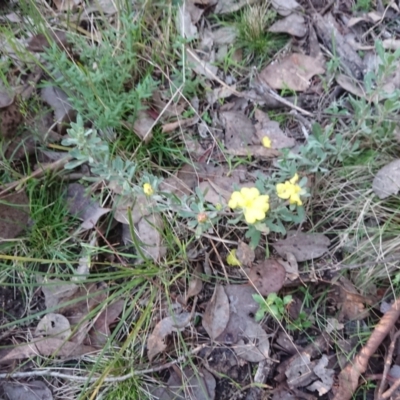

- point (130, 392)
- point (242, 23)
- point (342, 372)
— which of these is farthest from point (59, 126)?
point (342, 372)

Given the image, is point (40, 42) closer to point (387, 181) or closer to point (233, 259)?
point (233, 259)

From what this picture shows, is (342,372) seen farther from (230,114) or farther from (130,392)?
(230,114)

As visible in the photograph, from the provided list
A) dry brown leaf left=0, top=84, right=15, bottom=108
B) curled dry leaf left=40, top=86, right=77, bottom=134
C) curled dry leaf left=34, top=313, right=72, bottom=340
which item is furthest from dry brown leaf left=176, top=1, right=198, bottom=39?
curled dry leaf left=34, top=313, right=72, bottom=340

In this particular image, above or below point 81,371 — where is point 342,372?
above

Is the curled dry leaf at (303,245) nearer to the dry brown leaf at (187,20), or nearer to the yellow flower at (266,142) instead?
the yellow flower at (266,142)

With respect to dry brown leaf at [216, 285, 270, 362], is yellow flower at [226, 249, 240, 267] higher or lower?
higher

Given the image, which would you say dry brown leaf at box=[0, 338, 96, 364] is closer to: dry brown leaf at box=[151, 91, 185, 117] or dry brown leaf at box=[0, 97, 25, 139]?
dry brown leaf at box=[0, 97, 25, 139]

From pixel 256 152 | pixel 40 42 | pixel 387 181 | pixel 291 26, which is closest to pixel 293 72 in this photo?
pixel 291 26
